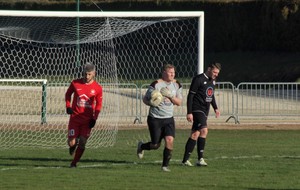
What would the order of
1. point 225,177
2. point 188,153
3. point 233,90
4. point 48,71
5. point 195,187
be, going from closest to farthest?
point 195,187
point 225,177
point 188,153
point 48,71
point 233,90

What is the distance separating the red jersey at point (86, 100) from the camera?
59.6 feet

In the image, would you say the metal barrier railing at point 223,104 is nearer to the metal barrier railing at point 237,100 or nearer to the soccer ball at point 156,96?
the metal barrier railing at point 237,100

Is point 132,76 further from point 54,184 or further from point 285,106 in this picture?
point 54,184

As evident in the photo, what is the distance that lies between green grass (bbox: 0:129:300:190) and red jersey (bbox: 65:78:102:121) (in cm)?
95

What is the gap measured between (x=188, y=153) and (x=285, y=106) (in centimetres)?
1459

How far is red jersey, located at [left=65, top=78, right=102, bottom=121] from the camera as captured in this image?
18156mm

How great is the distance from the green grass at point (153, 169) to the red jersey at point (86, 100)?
0.95m

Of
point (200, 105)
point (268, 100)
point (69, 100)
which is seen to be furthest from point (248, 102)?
point (69, 100)

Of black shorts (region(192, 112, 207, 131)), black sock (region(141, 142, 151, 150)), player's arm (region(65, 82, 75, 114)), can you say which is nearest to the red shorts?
player's arm (region(65, 82, 75, 114))

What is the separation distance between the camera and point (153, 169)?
1792 cm

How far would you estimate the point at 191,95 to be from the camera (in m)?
18.6

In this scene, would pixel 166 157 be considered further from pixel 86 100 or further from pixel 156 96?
pixel 86 100

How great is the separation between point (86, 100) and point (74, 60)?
918 cm

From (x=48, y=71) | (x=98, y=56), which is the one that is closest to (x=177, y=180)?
(x=98, y=56)
